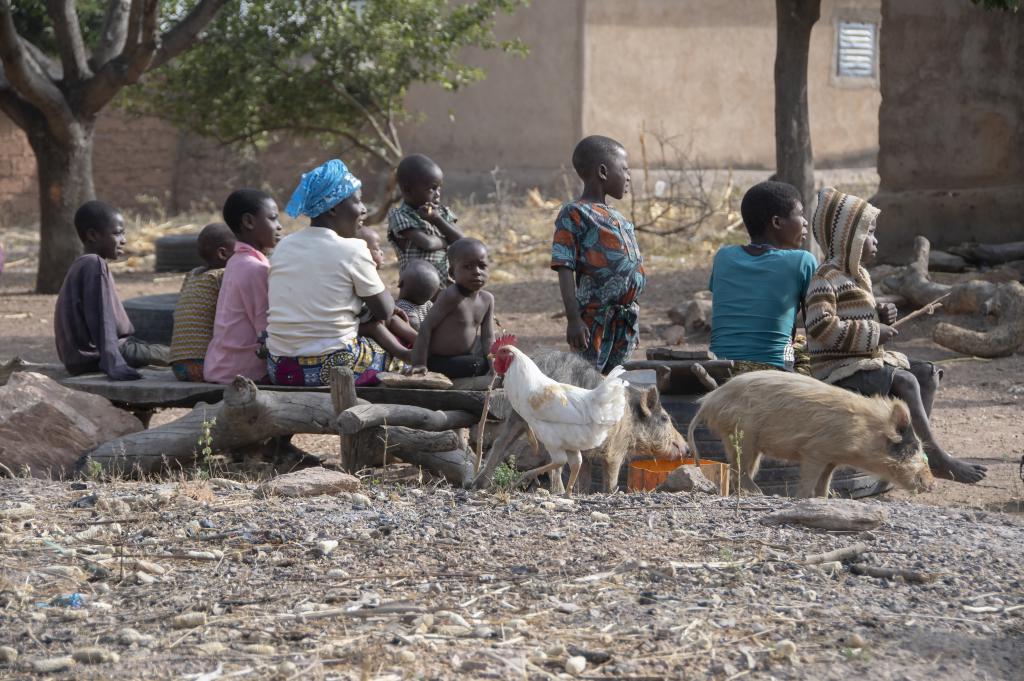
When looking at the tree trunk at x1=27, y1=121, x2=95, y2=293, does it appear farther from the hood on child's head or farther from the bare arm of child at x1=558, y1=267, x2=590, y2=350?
the hood on child's head

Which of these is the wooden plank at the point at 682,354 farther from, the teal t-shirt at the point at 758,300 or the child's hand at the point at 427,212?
the child's hand at the point at 427,212

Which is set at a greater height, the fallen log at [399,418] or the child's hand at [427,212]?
the child's hand at [427,212]

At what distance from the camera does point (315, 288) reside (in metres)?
6.15

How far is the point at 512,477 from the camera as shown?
561 centimetres

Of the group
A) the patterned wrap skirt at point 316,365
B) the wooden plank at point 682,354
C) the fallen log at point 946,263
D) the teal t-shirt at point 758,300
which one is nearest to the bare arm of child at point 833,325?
the teal t-shirt at point 758,300

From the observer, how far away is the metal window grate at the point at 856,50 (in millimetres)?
19983

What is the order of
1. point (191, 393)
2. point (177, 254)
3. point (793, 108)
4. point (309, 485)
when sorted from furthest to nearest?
point (177, 254) < point (793, 108) < point (191, 393) < point (309, 485)

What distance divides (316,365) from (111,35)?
890cm

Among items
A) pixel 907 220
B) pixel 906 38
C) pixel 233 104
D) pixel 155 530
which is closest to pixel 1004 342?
pixel 907 220

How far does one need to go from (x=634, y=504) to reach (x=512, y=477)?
966 millimetres

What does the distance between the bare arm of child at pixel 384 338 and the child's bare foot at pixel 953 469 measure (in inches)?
105

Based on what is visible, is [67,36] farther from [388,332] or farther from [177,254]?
Result: [388,332]

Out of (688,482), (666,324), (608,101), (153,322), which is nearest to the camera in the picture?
(688,482)

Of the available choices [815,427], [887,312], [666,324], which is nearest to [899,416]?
[815,427]
